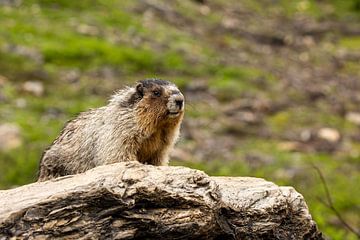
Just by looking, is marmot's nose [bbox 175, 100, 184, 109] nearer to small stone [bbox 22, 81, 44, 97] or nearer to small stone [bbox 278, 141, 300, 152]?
small stone [bbox 278, 141, 300, 152]

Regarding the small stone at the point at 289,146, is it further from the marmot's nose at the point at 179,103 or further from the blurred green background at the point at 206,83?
the marmot's nose at the point at 179,103

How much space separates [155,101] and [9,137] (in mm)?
10415

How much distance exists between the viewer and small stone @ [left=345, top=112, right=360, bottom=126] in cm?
2736

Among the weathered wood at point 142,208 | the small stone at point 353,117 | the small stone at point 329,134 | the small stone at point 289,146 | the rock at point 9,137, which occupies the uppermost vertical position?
the weathered wood at point 142,208

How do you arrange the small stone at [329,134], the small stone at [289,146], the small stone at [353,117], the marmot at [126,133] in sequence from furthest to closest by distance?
the small stone at [353,117], the small stone at [329,134], the small stone at [289,146], the marmot at [126,133]

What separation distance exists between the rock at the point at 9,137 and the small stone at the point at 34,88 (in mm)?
3389

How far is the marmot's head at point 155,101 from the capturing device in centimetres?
956

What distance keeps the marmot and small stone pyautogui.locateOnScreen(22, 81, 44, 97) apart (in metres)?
13.3

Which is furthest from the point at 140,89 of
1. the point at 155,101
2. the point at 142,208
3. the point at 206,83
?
the point at 206,83

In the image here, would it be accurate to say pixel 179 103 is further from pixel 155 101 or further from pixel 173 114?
pixel 155 101

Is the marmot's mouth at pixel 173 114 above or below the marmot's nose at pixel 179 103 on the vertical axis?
below

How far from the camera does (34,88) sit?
2350 cm

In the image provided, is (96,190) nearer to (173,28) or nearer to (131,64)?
(131,64)

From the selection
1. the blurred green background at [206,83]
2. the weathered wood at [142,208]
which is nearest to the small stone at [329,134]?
the blurred green background at [206,83]
